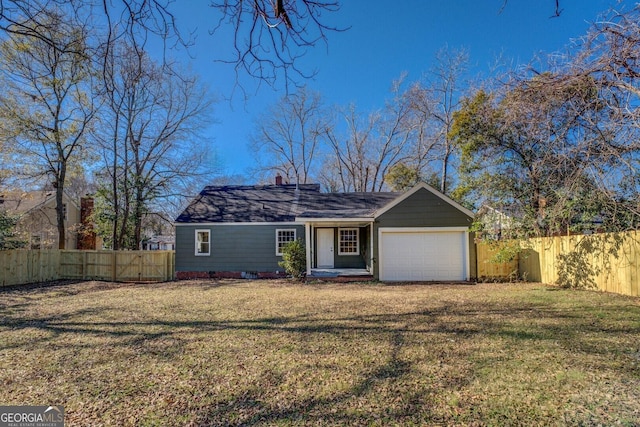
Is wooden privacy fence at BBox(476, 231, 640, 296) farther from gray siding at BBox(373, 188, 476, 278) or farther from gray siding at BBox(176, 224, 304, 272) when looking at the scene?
gray siding at BBox(176, 224, 304, 272)

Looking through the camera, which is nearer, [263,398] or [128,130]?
[263,398]

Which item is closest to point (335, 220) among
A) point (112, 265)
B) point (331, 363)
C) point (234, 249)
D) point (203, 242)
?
point (234, 249)

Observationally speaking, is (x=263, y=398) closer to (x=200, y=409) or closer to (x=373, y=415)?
(x=200, y=409)

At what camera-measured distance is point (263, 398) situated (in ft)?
11.7

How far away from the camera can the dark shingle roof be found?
1602cm

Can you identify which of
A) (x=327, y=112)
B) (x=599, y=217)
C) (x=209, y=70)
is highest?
(x=327, y=112)

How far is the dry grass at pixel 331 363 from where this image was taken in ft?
10.8

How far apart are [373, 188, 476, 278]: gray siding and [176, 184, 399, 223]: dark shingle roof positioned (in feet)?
4.08

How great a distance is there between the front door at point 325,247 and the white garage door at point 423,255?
10.6 ft

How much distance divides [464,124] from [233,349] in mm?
15485

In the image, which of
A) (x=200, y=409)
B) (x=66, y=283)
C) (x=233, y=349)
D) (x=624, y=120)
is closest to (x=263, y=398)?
(x=200, y=409)

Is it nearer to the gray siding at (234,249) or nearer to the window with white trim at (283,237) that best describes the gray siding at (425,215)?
the window with white trim at (283,237)

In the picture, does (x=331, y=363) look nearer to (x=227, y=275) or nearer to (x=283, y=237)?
(x=283, y=237)

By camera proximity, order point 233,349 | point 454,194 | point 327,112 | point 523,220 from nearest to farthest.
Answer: point 233,349, point 523,220, point 454,194, point 327,112
